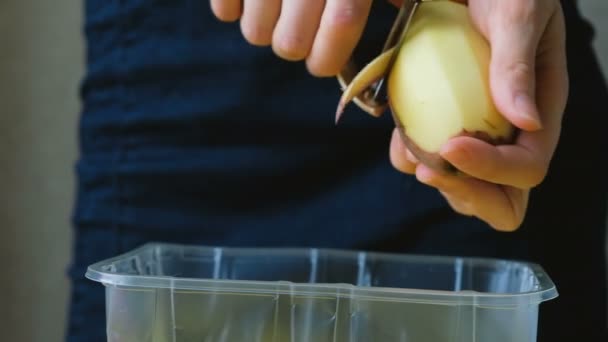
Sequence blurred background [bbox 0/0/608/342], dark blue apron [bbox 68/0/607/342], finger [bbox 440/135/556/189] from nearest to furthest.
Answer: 1. finger [bbox 440/135/556/189]
2. dark blue apron [bbox 68/0/607/342]
3. blurred background [bbox 0/0/608/342]

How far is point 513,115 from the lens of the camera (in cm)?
28

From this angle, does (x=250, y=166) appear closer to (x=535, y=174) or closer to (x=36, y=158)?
(x=535, y=174)

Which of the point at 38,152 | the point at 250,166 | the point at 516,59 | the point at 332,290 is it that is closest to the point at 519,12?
the point at 516,59

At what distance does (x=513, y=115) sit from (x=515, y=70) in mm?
18

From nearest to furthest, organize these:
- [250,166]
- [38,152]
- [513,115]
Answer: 1. [513,115]
2. [250,166]
3. [38,152]

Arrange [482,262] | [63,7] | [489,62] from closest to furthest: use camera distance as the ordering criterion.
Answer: [489,62] < [482,262] < [63,7]

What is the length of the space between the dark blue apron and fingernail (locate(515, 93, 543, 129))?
0.70 feet

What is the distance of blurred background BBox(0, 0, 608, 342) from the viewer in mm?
817

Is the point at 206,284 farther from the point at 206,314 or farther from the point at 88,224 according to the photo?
the point at 88,224

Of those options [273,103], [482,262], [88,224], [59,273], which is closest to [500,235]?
[482,262]

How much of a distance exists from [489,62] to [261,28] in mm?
111

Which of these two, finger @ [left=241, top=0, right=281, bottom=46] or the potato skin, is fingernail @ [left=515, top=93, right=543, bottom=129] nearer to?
the potato skin

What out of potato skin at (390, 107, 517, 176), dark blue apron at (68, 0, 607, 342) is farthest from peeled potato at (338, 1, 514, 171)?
dark blue apron at (68, 0, 607, 342)

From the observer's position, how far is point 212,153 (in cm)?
51
